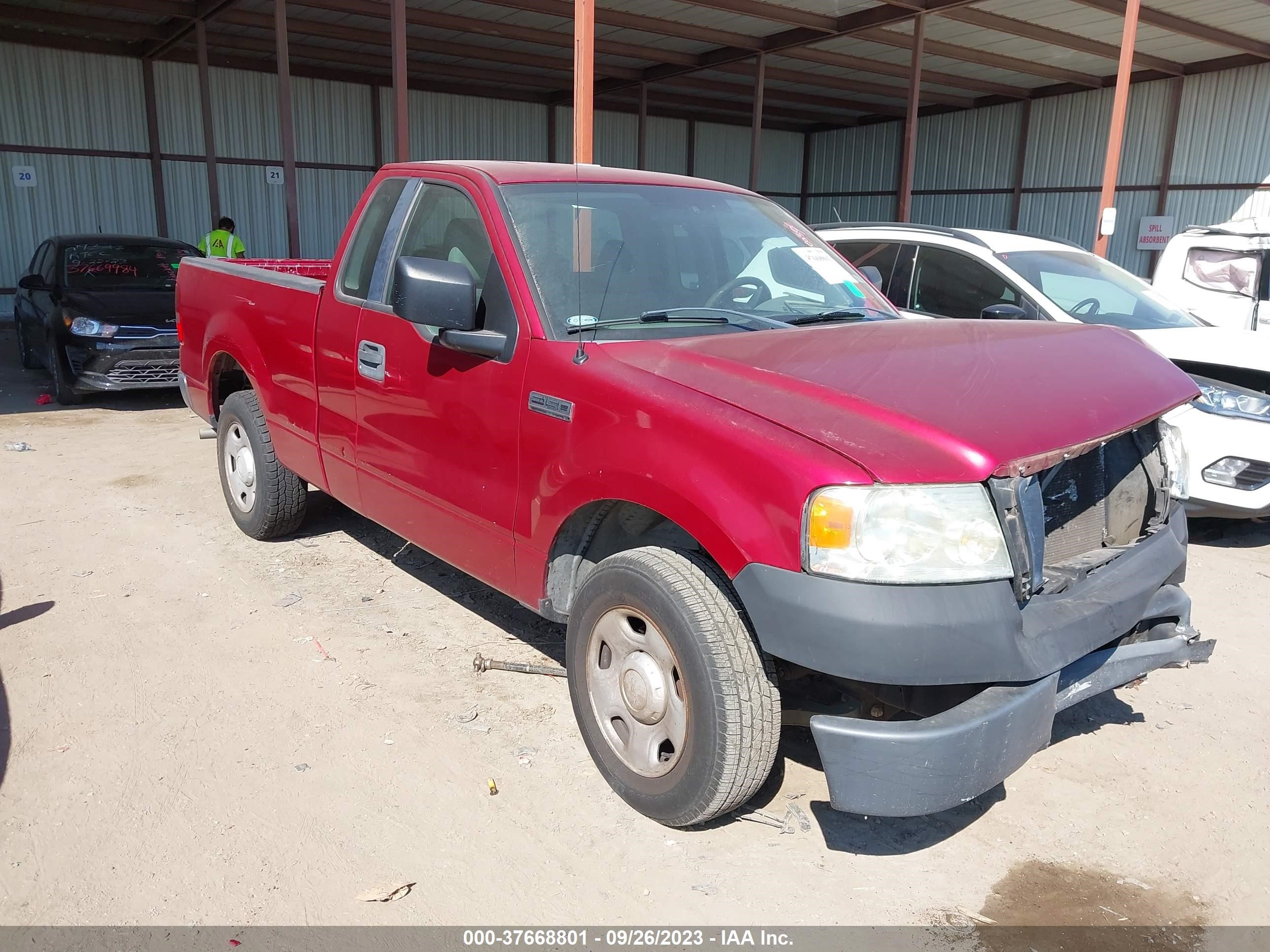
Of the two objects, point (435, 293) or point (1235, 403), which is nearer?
point (435, 293)

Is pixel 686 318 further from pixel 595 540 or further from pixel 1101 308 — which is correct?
pixel 1101 308

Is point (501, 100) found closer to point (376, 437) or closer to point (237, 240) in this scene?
point (237, 240)

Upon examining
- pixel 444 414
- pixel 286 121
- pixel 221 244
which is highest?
pixel 286 121

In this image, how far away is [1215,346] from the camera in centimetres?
584

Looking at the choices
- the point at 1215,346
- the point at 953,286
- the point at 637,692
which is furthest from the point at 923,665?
the point at 953,286

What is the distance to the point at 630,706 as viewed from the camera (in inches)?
115

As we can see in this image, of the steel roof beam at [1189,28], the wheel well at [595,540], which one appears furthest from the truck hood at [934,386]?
the steel roof beam at [1189,28]

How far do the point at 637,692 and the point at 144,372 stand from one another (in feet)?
26.7

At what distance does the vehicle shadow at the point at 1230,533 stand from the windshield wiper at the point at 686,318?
4.13 metres

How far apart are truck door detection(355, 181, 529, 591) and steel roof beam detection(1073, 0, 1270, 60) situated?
12818 millimetres

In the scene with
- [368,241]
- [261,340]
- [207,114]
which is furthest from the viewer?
[207,114]

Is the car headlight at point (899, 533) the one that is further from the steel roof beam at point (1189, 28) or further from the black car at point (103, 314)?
the steel roof beam at point (1189, 28)

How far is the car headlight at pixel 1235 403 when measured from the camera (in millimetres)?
5426

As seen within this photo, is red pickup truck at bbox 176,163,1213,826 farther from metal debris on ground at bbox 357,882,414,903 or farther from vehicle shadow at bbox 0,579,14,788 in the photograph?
vehicle shadow at bbox 0,579,14,788
